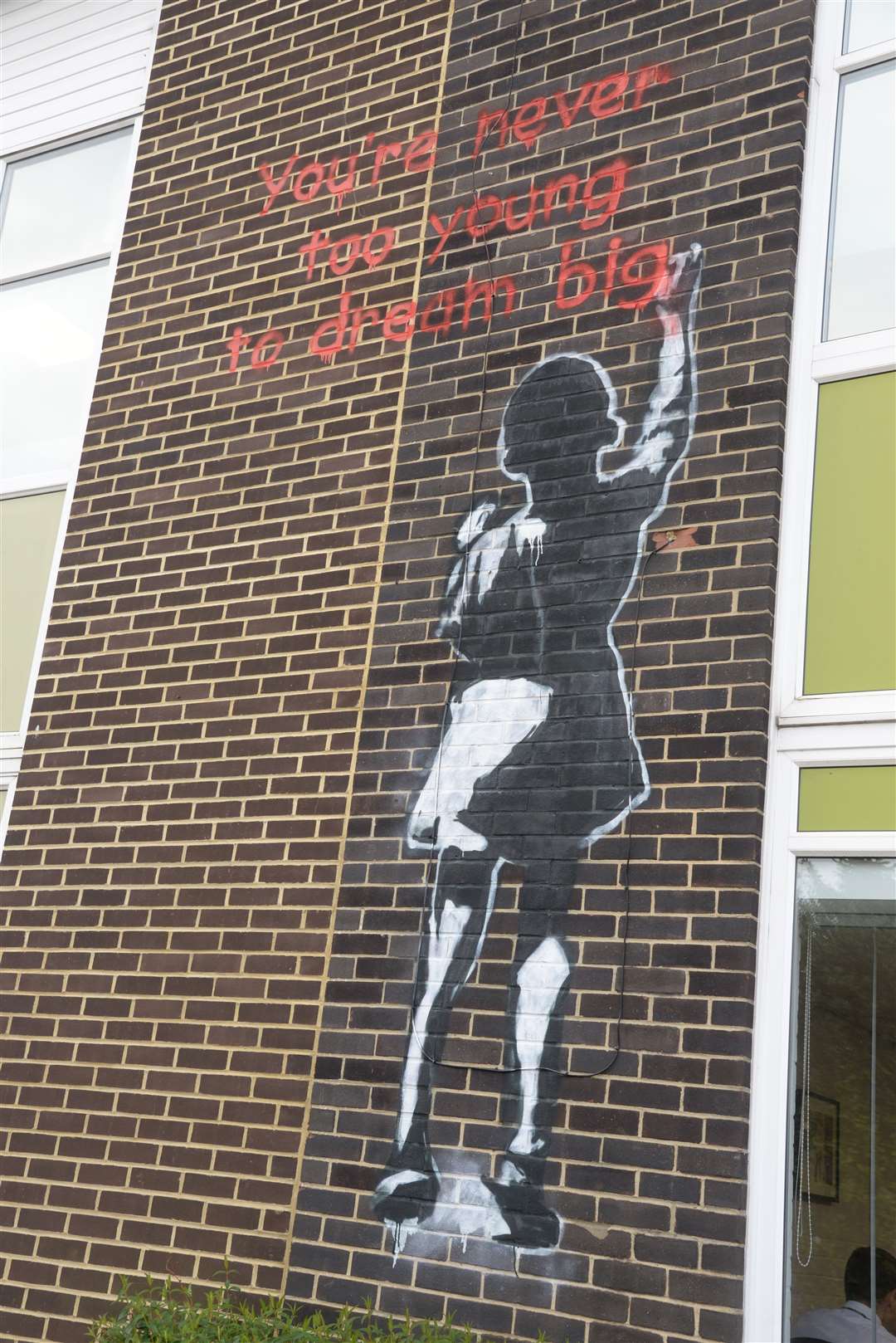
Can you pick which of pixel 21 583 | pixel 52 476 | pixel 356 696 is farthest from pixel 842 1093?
pixel 52 476

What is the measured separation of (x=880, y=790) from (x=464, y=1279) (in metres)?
2.10

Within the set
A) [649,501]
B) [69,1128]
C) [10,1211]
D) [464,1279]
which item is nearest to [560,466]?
[649,501]

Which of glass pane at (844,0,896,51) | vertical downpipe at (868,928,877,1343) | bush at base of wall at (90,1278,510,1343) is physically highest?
glass pane at (844,0,896,51)

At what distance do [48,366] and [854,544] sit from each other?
175 inches

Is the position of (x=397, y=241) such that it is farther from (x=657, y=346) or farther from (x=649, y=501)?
(x=649, y=501)

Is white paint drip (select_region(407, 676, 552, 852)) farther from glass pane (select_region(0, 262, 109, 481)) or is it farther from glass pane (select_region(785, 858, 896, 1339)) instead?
glass pane (select_region(0, 262, 109, 481))

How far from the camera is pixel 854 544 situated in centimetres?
510

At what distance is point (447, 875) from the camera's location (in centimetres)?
530

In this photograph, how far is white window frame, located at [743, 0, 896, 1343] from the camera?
14.7ft

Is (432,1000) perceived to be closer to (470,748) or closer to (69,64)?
(470,748)

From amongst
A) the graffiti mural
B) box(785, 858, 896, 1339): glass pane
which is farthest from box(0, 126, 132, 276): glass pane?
box(785, 858, 896, 1339): glass pane

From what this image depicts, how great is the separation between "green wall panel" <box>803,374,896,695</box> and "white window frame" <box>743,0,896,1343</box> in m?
0.04

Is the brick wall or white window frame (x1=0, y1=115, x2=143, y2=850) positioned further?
white window frame (x1=0, y1=115, x2=143, y2=850)

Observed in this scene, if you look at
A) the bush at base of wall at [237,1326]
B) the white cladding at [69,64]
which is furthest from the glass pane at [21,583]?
the bush at base of wall at [237,1326]
